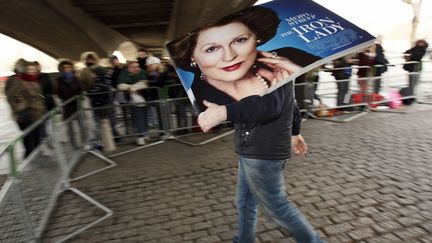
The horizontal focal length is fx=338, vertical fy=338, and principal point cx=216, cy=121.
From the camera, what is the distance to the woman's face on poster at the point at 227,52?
1.73 metres

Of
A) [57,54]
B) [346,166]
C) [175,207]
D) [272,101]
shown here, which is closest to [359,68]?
[346,166]

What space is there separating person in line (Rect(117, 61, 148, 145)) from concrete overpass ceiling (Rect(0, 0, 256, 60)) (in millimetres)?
6963

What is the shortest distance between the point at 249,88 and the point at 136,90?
561cm

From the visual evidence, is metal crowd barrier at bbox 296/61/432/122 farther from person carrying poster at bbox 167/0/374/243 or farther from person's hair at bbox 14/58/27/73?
person carrying poster at bbox 167/0/374/243

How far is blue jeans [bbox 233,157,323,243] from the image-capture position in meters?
2.26

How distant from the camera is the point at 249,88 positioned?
1.70 meters

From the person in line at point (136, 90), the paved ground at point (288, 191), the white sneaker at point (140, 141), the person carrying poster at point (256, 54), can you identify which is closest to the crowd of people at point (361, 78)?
the paved ground at point (288, 191)

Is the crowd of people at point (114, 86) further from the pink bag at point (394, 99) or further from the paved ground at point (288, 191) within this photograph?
the paved ground at point (288, 191)

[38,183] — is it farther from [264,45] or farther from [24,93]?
[264,45]

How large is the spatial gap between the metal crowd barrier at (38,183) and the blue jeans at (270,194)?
194 centimetres

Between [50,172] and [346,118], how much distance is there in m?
6.17

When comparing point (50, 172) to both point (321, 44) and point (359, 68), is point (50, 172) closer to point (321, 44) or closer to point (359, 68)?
point (321, 44)

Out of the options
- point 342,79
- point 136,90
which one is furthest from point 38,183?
point 342,79

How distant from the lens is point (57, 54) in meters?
35.6
